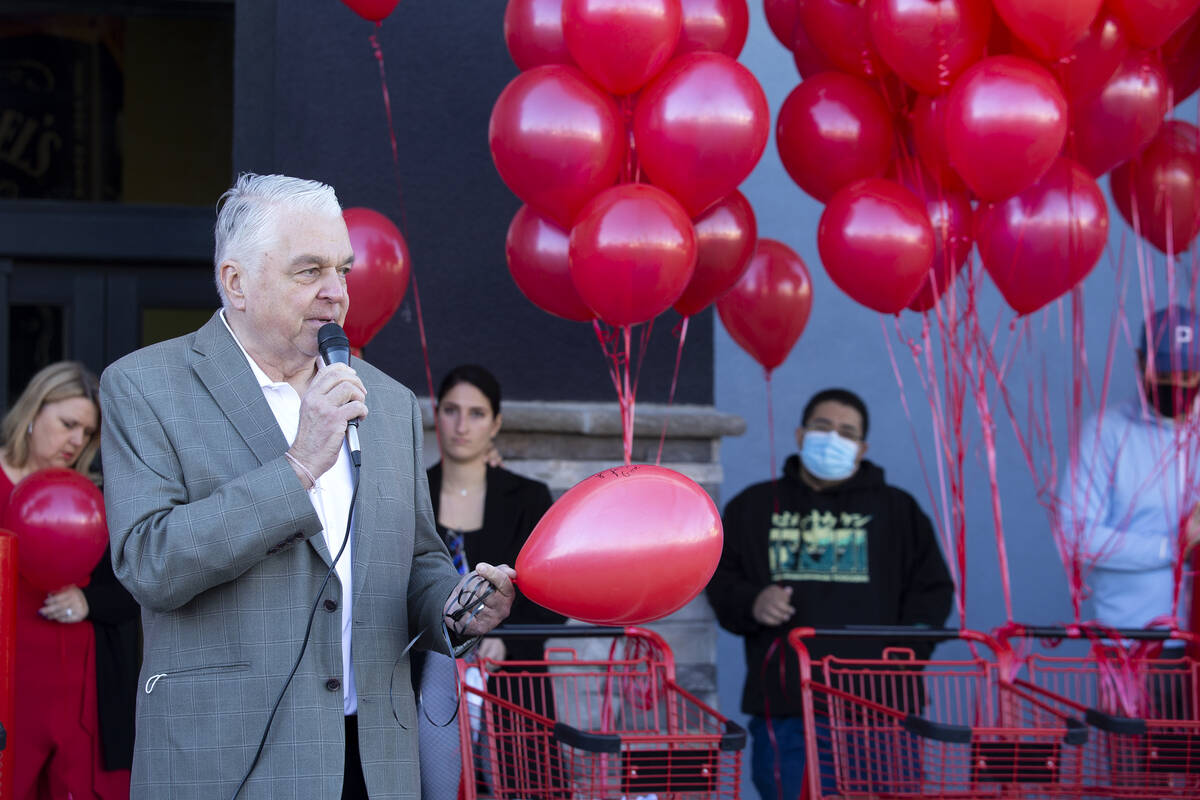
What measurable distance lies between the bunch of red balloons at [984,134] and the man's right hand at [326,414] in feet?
6.39

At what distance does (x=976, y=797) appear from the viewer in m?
3.21

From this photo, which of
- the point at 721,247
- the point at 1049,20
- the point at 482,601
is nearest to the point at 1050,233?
the point at 1049,20

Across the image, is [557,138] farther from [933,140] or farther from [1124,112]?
[1124,112]

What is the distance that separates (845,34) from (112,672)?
9.09ft

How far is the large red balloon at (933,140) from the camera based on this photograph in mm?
3645

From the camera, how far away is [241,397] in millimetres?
2193

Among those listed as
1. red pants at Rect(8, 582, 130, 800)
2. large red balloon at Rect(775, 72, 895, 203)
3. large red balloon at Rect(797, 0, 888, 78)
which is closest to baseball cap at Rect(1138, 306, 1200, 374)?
large red balloon at Rect(775, 72, 895, 203)

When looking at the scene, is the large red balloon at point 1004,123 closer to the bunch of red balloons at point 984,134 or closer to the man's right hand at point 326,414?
the bunch of red balloons at point 984,134

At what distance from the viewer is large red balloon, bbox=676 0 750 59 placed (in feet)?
11.9

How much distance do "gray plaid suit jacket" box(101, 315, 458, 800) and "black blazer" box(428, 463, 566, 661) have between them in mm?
1706

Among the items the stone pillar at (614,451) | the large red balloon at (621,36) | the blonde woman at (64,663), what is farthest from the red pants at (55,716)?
the large red balloon at (621,36)

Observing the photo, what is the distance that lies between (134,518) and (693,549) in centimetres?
91

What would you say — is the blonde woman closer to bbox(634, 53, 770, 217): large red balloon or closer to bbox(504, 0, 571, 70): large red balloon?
bbox(504, 0, 571, 70): large red balloon

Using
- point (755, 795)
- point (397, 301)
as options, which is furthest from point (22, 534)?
point (755, 795)
